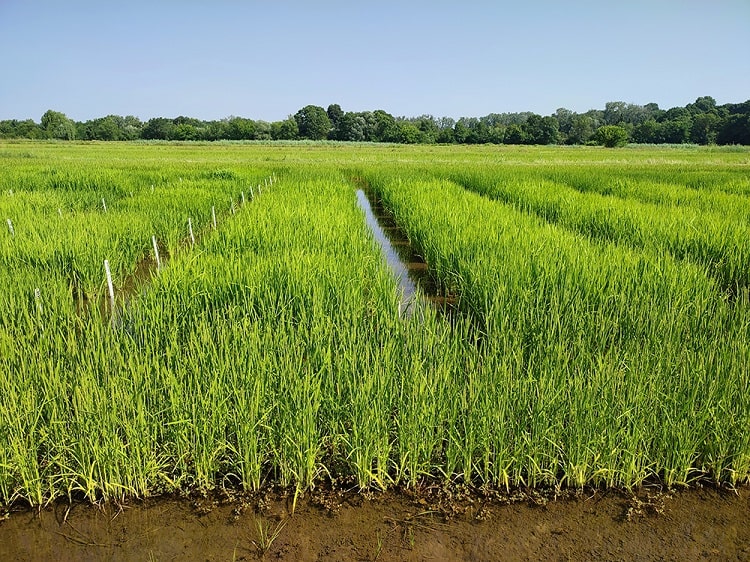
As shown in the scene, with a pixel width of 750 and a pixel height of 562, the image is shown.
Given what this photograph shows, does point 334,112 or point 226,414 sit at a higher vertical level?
point 334,112

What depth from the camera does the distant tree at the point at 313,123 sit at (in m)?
76.4

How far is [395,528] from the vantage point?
215 cm

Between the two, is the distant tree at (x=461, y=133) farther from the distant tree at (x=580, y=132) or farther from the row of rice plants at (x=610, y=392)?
the row of rice plants at (x=610, y=392)

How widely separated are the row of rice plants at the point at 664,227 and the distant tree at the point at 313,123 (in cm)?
7021

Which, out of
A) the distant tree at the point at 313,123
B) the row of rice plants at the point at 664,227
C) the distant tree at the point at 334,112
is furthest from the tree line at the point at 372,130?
the row of rice plants at the point at 664,227

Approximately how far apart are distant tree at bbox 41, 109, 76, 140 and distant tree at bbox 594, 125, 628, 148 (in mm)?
70357

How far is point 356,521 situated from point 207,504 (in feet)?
2.20

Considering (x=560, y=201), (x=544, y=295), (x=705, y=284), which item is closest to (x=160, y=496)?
(x=544, y=295)

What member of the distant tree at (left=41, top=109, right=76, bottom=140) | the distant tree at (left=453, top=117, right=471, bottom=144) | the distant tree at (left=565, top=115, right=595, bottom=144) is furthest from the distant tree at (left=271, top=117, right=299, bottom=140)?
the distant tree at (left=565, top=115, right=595, bottom=144)

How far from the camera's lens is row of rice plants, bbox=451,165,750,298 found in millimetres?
5306

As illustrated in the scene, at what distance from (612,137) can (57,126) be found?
74.0m

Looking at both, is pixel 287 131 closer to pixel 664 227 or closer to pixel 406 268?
pixel 406 268

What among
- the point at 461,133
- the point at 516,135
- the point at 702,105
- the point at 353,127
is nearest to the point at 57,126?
the point at 353,127

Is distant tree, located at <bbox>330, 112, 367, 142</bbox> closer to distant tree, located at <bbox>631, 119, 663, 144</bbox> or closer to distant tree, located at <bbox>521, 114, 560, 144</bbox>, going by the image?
distant tree, located at <bbox>521, 114, 560, 144</bbox>
